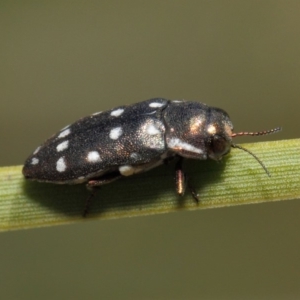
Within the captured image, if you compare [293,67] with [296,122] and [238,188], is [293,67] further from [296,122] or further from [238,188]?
[238,188]

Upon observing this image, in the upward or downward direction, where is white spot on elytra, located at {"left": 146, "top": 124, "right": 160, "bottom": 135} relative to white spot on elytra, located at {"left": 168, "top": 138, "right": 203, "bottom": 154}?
upward

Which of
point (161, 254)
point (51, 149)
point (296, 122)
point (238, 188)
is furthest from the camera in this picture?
point (296, 122)

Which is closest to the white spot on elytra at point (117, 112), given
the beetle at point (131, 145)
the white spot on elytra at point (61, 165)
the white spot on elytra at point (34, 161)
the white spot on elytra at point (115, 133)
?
the beetle at point (131, 145)

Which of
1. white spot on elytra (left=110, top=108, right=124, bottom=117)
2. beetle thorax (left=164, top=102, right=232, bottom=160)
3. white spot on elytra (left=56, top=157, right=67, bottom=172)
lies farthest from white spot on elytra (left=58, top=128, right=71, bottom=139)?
beetle thorax (left=164, top=102, right=232, bottom=160)

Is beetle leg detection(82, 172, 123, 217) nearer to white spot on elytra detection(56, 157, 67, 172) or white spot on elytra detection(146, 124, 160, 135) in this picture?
white spot on elytra detection(56, 157, 67, 172)

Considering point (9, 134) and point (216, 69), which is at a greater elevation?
point (216, 69)

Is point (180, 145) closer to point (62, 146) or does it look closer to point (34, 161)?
point (62, 146)

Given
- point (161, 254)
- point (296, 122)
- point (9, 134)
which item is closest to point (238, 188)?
point (161, 254)
